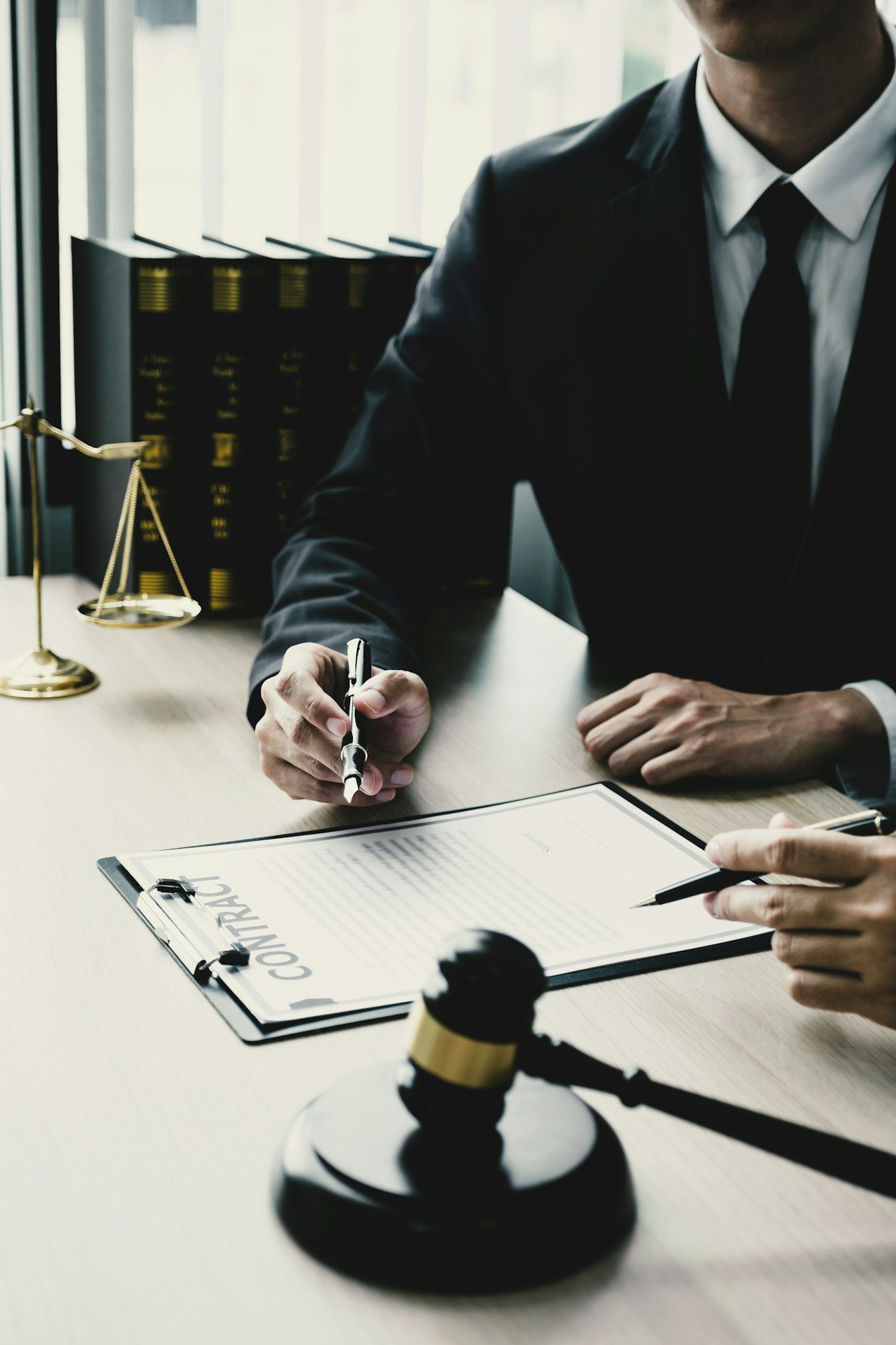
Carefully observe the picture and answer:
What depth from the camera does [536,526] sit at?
2.10m

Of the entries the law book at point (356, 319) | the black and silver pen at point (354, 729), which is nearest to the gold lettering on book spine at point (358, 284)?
the law book at point (356, 319)

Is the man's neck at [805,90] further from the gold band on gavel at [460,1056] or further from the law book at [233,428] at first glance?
the gold band on gavel at [460,1056]

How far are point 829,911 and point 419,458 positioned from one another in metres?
0.86

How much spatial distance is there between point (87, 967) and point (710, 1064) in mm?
377

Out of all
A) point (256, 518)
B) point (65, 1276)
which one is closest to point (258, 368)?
point (256, 518)

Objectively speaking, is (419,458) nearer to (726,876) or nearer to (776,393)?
(776,393)

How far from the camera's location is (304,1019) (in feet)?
2.57

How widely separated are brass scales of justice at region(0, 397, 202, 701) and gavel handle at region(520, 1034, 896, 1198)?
82 cm

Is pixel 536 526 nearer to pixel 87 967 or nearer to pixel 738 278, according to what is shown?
pixel 738 278

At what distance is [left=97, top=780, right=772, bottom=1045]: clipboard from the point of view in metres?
0.78

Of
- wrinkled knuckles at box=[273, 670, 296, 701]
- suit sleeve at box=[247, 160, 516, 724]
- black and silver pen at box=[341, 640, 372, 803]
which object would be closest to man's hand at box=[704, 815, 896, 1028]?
black and silver pen at box=[341, 640, 372, 803]

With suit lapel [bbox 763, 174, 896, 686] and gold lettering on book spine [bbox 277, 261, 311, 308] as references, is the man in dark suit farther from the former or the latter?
gold lettering on book spine [bbox 277, 261, 311, 308]

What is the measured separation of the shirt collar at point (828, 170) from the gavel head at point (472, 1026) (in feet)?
3.71

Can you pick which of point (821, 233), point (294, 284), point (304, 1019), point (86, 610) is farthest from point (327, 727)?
point (821, 233)
